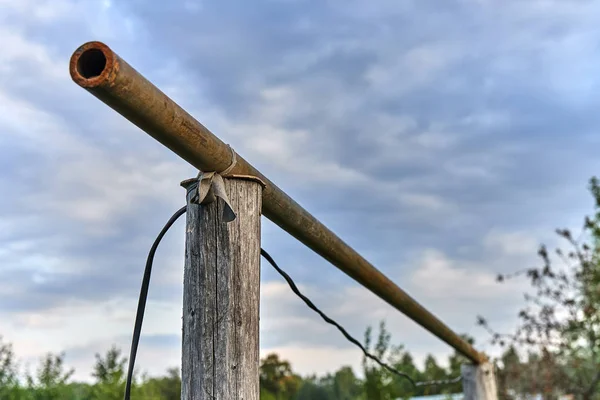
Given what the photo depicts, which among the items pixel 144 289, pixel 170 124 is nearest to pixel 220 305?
pixel 144 289

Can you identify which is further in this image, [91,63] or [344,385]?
[344,385]

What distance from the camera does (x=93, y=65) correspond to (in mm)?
1069

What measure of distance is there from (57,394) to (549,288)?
710cm

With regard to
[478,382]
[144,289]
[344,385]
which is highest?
[344,385]

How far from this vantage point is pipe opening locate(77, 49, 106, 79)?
106 cm

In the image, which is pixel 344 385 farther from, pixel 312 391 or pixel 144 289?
pixel 144 289

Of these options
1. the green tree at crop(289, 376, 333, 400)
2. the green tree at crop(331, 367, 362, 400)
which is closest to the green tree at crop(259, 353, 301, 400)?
the green tree at crop(289, 376, 333, 400)

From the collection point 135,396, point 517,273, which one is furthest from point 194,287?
point 517,273

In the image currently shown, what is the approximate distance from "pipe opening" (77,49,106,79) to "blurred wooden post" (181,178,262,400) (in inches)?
17.4

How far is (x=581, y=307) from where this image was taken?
8094 mm

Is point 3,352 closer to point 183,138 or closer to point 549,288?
point 549,288

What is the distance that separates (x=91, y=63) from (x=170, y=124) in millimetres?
202

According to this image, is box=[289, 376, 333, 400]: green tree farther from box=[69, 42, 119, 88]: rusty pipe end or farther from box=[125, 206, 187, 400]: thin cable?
box=[69, 42, 119, 88]: rusty pipe end

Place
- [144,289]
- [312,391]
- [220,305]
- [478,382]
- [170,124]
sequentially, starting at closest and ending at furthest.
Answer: [170,124]
[220,305]
[144,289]
[478,382]
[312,391]
